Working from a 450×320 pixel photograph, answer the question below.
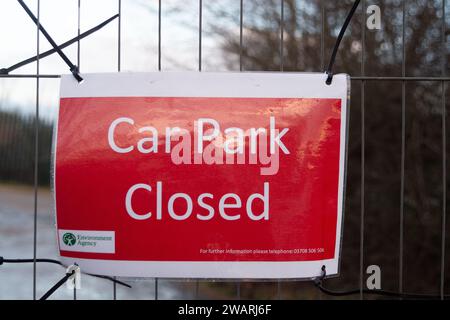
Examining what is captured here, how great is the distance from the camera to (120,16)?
247 centimetres

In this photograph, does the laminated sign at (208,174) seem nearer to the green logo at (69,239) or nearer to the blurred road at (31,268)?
the green logo at (69,239)

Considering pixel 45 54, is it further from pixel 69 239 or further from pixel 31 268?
pixel 31 268

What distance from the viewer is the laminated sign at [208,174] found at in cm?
219

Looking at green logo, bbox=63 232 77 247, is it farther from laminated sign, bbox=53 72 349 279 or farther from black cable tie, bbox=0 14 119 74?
black cable tie, bbox=0 14 119 74

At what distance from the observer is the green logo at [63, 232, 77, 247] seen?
2219 mm

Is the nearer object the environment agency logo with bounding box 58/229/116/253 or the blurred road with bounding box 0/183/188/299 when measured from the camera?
the environment agency logo with bounding box 58/229/116/253

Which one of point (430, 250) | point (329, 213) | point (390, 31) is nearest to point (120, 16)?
point (329, 213)

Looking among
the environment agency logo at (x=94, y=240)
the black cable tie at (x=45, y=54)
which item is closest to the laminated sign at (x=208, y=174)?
the environment agency logo at (x=94, y=240)

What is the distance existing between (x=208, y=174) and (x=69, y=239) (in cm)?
59

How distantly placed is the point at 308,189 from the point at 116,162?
0.72 m

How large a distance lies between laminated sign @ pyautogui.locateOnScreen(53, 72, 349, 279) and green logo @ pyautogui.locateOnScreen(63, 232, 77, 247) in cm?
4

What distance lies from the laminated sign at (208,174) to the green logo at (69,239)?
0.04 m

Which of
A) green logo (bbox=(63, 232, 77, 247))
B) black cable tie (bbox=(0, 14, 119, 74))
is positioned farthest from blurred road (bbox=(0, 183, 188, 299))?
green logo (bbox=(63, 232, 77, 247))

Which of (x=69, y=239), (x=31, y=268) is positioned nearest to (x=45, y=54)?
(x=69, y=239)
